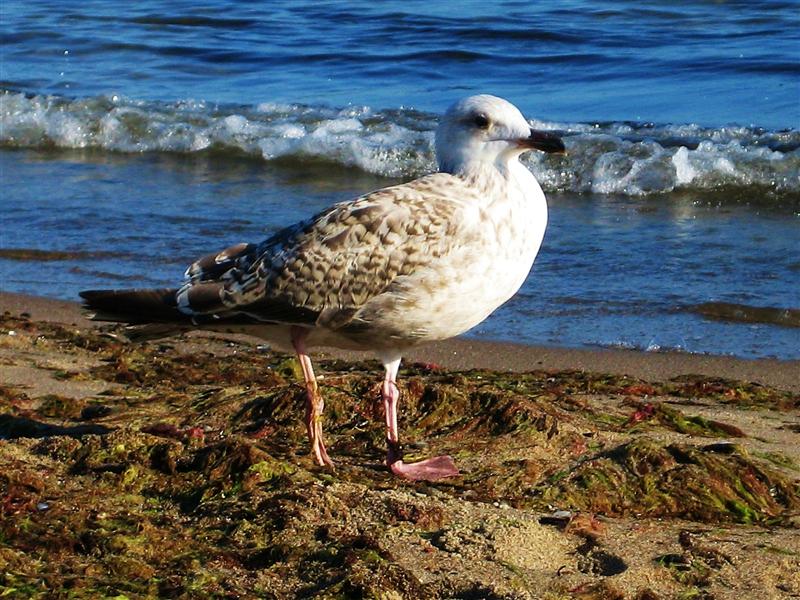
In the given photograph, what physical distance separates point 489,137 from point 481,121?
2.7 inches

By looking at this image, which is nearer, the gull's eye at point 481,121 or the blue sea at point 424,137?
the gull's eye at point 481,121

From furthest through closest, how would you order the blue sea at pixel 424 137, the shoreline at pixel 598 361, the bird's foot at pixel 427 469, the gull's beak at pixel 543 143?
1. the blue sea at pixel 424 137
2. the shoreline at pixel 598 361
3. the gull's beak at pixel 543 143
4. the bird's foot at pixel 427 469

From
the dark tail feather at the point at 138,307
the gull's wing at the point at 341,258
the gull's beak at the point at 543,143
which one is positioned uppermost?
the gull's beak at the point at 543,143

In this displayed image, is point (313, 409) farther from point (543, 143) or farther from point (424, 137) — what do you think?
point (424, 137)

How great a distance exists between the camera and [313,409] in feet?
16.6

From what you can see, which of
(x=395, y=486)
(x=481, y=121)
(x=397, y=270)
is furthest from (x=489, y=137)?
(x=395, y=486)

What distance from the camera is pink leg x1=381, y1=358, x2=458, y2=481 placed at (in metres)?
4.85

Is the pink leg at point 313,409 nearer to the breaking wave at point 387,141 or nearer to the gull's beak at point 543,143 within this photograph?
the gull's beak at point 543,143

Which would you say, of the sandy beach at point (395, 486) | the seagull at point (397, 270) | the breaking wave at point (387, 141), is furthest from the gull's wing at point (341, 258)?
the breaking wave at point (387, 141)

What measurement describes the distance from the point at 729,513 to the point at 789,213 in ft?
20.2

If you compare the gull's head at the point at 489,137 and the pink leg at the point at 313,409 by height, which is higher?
the gull's head at the point at 489,137

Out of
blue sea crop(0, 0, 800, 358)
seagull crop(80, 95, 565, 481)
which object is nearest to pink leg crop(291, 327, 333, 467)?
seagull crop(80, 95, 565, 481)

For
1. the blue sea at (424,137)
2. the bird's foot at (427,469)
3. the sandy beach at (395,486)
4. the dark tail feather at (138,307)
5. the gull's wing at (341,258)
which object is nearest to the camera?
the sandy beach at (395,486)

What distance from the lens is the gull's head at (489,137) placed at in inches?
201
